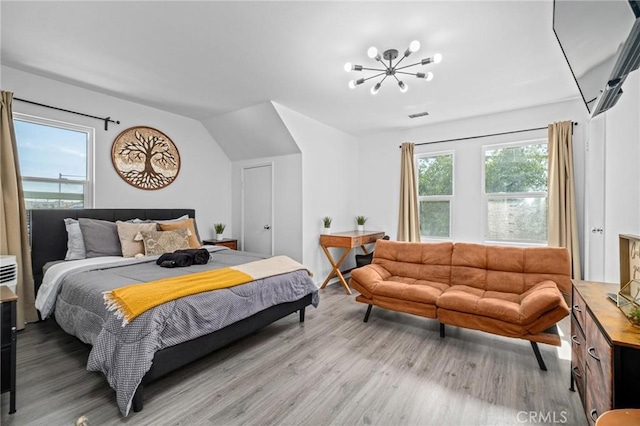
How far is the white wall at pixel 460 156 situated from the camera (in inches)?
150

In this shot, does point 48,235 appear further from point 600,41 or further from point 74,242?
point 600,41

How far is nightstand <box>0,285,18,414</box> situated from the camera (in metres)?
1.60

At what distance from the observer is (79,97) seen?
3402mm

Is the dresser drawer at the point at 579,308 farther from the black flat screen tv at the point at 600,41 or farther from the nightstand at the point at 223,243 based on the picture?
the nightstand at the point at 223,243

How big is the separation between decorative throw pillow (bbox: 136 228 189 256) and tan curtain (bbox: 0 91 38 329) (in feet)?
3.31

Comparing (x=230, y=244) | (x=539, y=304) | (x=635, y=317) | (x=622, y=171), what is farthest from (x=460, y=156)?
(x=230, y=244)

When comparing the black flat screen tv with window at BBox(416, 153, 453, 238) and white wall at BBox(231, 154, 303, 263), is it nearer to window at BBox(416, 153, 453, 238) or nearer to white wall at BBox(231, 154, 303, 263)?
window at BBox(416, 153, 453, 238)

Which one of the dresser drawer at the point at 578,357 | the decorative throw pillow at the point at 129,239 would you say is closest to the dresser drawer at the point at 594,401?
the dresser drawer at the point at 578,357

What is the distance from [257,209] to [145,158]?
1.79 m

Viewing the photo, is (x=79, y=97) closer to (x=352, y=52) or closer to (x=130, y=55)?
(x=130, y=55)

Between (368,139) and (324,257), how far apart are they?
2.47m

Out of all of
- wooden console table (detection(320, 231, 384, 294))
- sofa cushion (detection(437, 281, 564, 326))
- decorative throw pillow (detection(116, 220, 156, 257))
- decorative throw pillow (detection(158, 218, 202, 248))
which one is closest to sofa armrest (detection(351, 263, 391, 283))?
sofa cushion (detection(437, 281, 564, 326))

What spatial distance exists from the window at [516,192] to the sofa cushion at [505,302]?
1.89 m

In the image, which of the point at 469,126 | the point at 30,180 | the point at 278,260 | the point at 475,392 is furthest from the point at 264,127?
the point at 475,392
